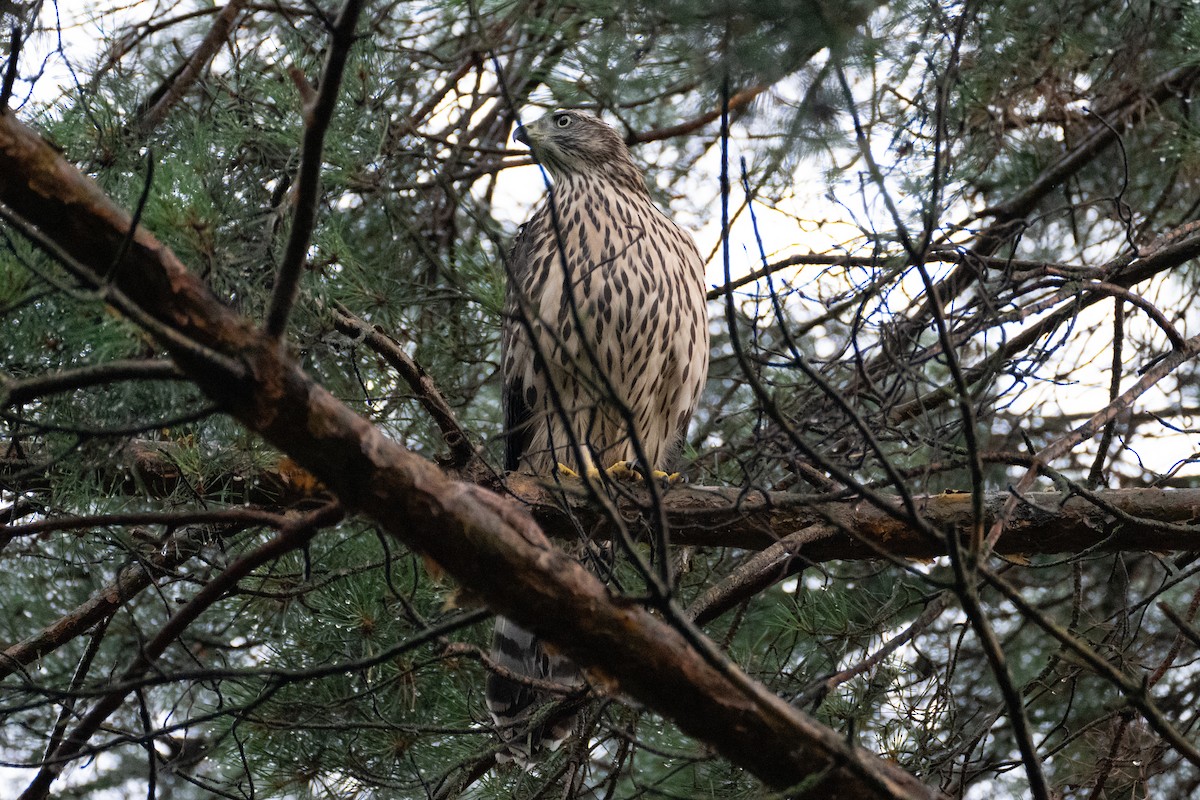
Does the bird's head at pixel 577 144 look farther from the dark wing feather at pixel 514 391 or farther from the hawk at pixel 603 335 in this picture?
the dark wing feather at pixel 514 391

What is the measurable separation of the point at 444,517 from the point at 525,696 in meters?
Result: 2.22

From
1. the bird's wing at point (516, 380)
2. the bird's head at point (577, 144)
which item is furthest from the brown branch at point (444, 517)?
the bird's head at point (577, 144)

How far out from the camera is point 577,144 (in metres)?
4.69

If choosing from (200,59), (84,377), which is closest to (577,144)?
(200,59)

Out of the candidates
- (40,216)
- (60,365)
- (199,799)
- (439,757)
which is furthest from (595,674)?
(199,799)

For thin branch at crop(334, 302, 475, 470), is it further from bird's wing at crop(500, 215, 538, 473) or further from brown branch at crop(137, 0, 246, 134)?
brown branch at crop(137, 0, 246, 134)

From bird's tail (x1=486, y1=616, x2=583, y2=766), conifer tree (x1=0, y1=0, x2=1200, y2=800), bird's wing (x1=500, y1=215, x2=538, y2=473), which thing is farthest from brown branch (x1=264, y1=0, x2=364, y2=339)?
bird's wing (x1=500, y1=215, x2=538, y2=473)

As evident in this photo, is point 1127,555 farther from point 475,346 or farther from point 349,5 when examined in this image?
point 349,5

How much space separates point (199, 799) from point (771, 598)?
3.13 metres

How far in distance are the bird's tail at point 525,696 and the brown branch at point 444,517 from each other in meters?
1.25

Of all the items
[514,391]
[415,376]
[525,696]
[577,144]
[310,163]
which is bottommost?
[310,163]

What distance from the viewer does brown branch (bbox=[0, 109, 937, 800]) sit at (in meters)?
1.70

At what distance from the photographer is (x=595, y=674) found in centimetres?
200

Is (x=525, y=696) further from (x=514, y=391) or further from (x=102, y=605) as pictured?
(x=102, y=605)
